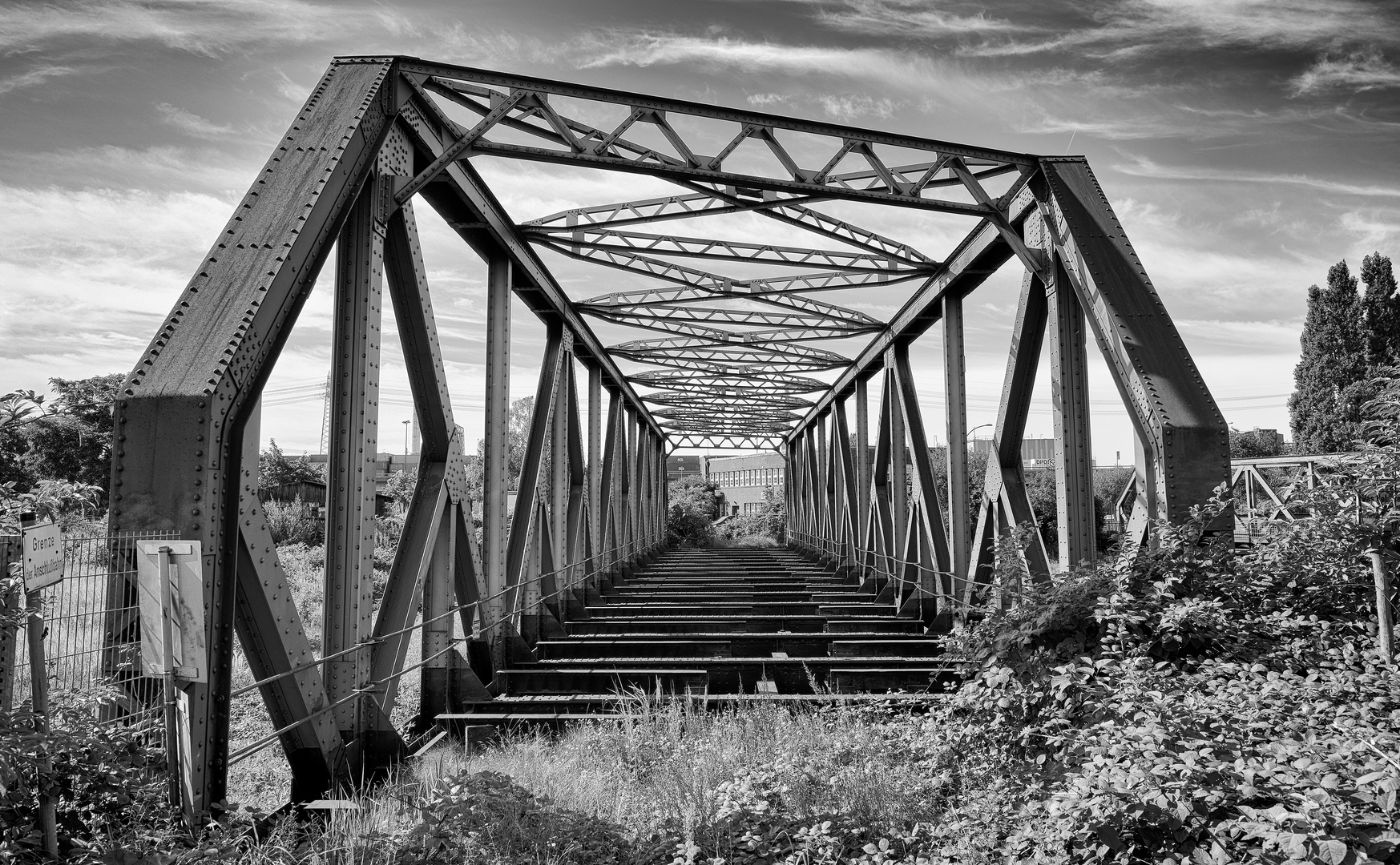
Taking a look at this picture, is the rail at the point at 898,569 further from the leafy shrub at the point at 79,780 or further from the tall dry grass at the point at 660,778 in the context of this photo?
the leafy shrub at the point at 79,780

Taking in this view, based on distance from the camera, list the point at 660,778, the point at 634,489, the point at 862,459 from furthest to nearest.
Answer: the point at 634,489, the point at 862,459, the point at 660,778

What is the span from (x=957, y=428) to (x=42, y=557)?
33.6 ft

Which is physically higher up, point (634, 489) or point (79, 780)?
point (634, 489)

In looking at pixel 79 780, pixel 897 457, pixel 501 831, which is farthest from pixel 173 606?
pixel 897 457

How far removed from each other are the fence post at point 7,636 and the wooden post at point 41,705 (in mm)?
67

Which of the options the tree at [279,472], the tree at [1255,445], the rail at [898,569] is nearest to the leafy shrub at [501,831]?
the rail at [898,569]

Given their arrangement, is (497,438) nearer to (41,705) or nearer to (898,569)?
(41,705)

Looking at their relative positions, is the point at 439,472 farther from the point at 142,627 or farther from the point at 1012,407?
the point at 1012,407

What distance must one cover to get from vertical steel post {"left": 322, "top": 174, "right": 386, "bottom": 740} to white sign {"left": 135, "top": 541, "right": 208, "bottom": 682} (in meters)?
2.03

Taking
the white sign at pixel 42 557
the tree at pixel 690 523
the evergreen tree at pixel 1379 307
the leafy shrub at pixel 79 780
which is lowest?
the tree at pixel 690 523

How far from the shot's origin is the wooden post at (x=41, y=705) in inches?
137

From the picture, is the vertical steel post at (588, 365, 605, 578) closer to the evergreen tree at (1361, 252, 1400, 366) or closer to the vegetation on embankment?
the vegetation on embankment

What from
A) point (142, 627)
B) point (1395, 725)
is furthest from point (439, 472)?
point (1395, 725)

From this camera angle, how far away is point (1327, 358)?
119 feet
